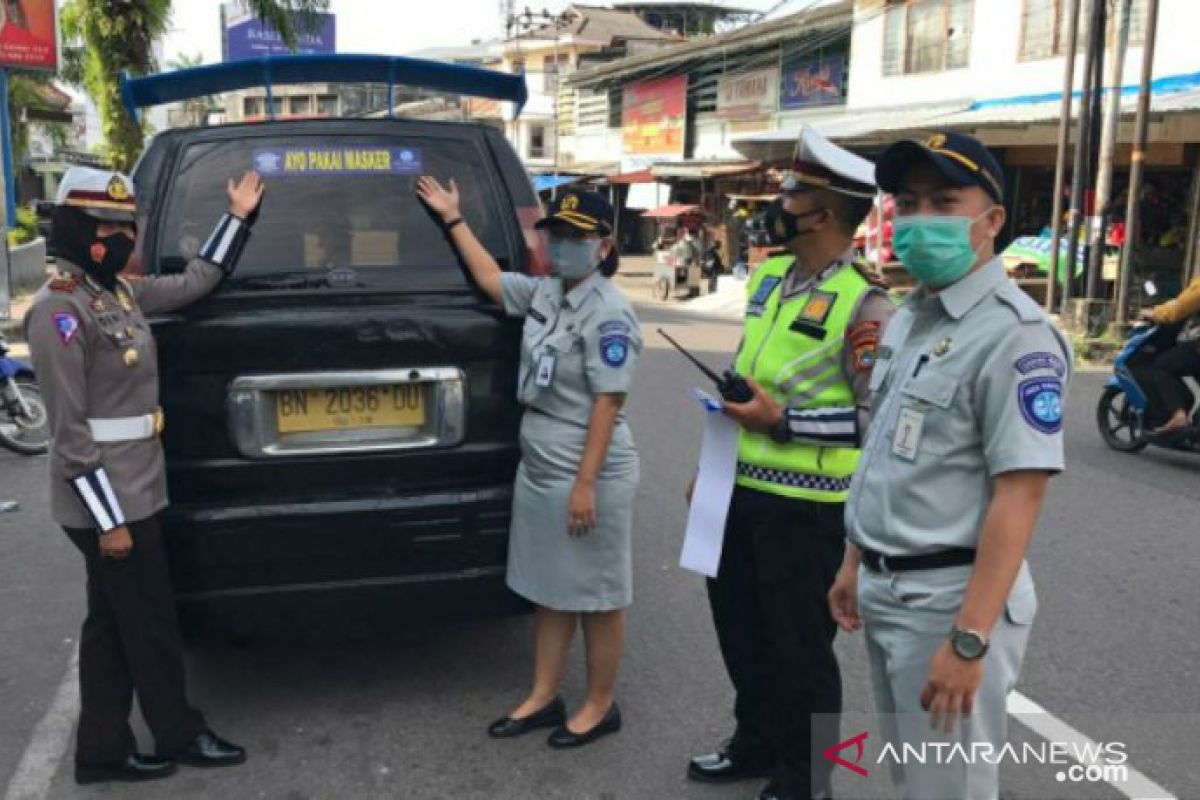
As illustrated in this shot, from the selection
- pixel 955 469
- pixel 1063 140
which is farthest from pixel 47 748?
pixel 1063 140

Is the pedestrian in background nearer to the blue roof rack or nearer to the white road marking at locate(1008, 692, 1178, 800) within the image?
the white road marking at locate(1008, 692, 1178, 800)

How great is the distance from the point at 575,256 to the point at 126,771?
2.04m

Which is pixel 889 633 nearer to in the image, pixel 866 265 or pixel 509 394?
pixel 866 265

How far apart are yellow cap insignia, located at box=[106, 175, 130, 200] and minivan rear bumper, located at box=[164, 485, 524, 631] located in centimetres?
92

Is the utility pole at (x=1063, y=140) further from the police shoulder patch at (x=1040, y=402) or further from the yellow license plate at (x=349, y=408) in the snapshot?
the police shoulder patch at (x=1040, y=402)

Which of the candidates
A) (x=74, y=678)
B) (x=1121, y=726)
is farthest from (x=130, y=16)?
(x=1121, y=726)

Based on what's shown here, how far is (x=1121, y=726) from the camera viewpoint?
3.49 m

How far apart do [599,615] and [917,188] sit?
176cm

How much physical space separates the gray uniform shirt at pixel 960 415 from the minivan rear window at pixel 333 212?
5.67 ft

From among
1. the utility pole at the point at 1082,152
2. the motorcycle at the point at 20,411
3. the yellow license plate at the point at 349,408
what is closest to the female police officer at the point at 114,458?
the yellow license plate at the point at 349,408

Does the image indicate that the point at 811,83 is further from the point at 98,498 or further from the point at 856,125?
the point at 98,498

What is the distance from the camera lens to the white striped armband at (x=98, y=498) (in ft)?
9.23

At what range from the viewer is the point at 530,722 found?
3.39 metres

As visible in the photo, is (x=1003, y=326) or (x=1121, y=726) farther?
(x=1121, y=726)
